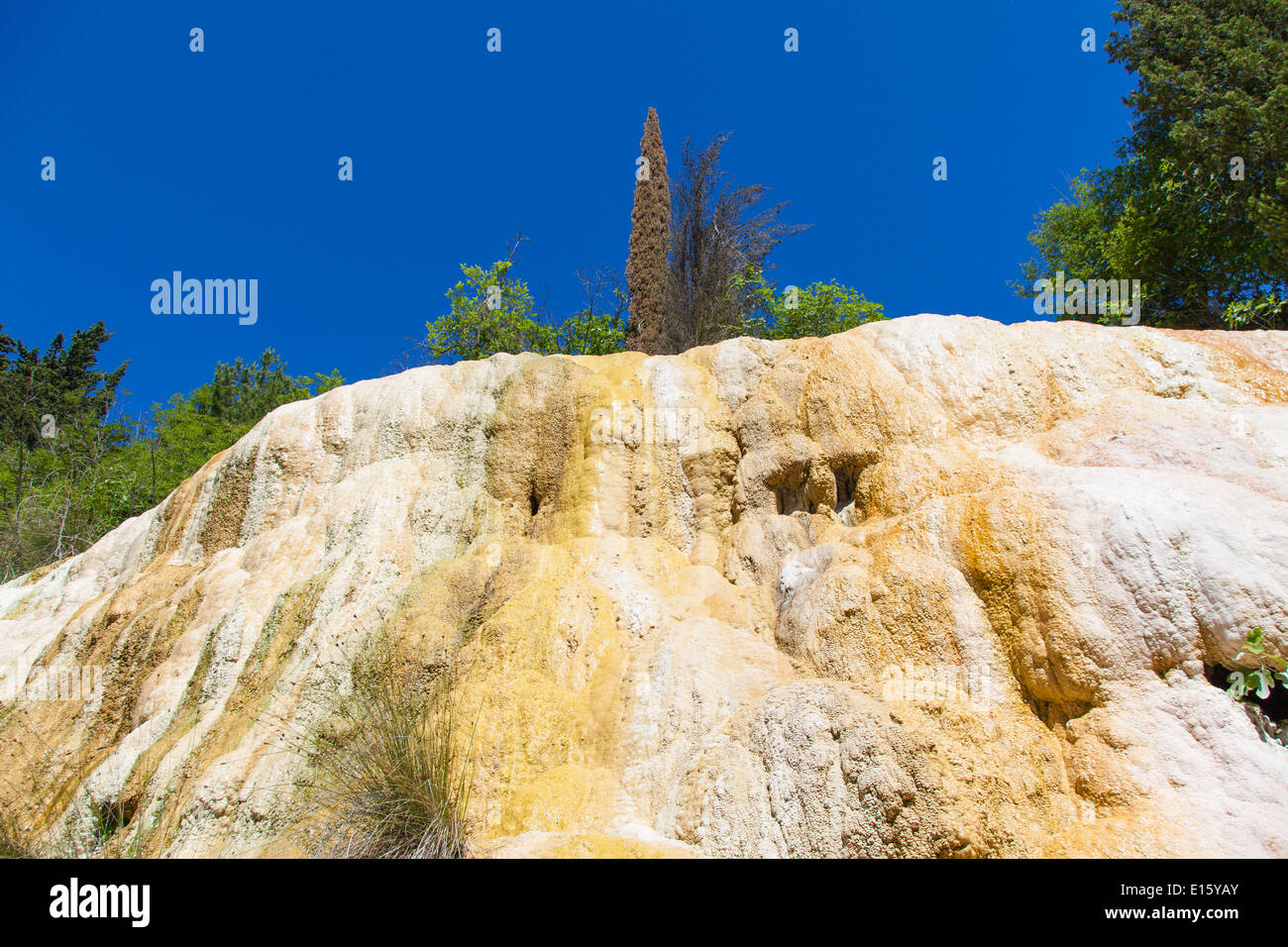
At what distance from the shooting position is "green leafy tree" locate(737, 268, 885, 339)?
2052cm

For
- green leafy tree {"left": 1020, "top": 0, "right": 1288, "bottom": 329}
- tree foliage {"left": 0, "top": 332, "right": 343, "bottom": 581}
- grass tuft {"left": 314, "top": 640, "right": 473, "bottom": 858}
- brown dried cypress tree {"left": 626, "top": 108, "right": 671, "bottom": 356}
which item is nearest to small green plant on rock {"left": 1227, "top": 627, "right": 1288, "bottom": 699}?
grass tuft {"left": 314, "top": 640, "right": 473, "bottom": 858}

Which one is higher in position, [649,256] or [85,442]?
[649,256]

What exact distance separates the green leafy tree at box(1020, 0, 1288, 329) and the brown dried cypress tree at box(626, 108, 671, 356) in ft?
30.7

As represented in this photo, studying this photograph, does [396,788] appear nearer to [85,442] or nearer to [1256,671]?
[1256,671]

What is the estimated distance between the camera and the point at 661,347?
58.6ft

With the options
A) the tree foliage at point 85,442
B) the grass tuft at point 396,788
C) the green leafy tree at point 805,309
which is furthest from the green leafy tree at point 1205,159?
the tree foliage at point 85,442

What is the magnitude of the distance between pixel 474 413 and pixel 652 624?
3557 mm

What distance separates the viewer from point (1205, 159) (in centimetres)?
1457

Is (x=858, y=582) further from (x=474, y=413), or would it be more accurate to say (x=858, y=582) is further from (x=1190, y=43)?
(x=1190, y=43)

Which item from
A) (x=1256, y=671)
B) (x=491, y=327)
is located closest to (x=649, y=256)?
(x=491, y=327)

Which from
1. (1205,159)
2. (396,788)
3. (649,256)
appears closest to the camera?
(396,788)

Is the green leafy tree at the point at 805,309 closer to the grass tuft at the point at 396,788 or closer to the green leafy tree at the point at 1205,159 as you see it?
the green leafy tree at the point at 1205,159

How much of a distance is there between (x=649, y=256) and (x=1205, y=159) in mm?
10462
